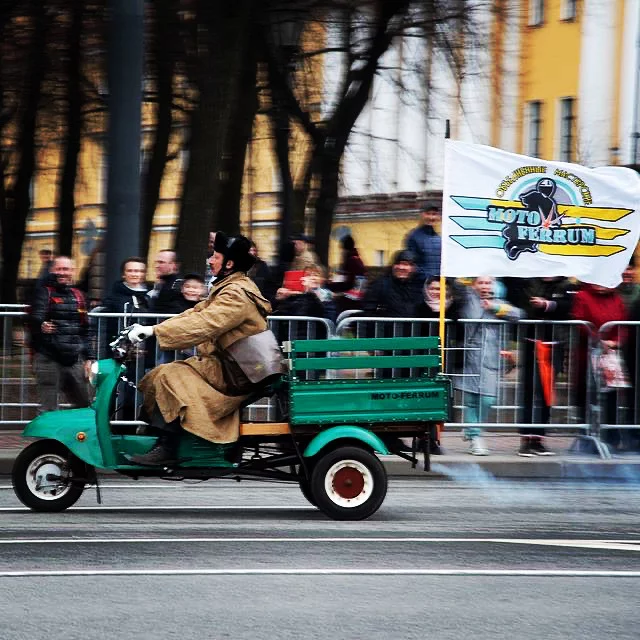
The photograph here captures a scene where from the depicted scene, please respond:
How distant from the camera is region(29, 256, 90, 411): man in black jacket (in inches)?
525

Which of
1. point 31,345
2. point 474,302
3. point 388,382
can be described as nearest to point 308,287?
point 474,302

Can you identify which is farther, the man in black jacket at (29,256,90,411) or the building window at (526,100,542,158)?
the building window at (526,100,542,158)

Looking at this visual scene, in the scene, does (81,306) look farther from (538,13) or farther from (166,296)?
(538,13)

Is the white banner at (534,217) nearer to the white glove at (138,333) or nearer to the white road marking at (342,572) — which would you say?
the white glove at (138,333)

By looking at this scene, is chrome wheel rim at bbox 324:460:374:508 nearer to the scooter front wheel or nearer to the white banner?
the scooter front wheel

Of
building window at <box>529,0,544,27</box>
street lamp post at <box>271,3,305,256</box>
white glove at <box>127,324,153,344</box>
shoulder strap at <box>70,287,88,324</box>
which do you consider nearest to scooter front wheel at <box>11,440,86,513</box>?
white glove at <box>127,324,153,344</box>

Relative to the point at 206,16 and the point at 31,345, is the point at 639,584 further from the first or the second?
the point at 206,16

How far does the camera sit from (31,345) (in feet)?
44.2

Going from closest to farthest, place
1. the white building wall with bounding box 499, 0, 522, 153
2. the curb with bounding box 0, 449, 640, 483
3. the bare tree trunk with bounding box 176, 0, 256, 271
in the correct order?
1. the curb with bounding box 0, 449, 640, 483
2. the bare tree trunk with bounding box 176, 0, 256, 271
3. the white building wall with bounding box 499, 0, 522, 153

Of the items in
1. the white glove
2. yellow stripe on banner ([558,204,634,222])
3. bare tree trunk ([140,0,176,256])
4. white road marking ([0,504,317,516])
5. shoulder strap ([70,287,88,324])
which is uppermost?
bare tree trunk ([140,0,176,256])

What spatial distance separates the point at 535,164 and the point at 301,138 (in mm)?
14886

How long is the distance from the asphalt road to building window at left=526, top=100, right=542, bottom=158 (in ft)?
117

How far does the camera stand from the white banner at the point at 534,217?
43.7 feet

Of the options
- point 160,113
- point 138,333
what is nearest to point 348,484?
point 138,333
